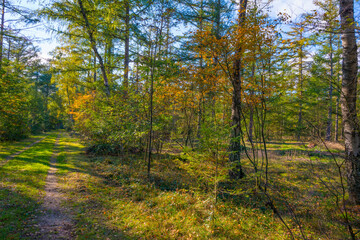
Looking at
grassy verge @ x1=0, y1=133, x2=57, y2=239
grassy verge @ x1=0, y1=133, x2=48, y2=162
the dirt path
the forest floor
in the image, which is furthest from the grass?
grassy verge @ x1=0, y1=133, x2=48, y2=162

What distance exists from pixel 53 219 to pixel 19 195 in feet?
6.30

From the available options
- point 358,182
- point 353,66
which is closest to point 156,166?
point 358,182

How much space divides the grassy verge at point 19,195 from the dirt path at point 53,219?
0.19m

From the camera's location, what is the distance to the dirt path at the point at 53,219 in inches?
139

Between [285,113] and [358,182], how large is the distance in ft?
54.1

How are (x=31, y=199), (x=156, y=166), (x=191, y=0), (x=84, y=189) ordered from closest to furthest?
(x=31, y=199) < (x=84, y=189) < (x=156, y=166) < (x=191, y=0)

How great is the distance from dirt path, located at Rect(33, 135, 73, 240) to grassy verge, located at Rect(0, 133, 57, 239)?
19 centimetres

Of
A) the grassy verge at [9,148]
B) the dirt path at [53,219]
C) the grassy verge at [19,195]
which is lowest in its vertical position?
the dirt path at [53,219]

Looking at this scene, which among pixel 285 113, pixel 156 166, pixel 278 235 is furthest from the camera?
pixel 285 113

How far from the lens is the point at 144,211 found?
4508 millimetres

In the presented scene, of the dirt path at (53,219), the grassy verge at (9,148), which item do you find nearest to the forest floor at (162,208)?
the dirt path at (53,219)

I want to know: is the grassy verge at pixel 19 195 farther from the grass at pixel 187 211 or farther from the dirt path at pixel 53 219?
the grass at pixel 187 211

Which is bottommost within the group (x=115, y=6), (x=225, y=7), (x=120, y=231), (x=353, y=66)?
(x=120, y=231)

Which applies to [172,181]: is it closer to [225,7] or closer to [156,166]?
[156,166]
